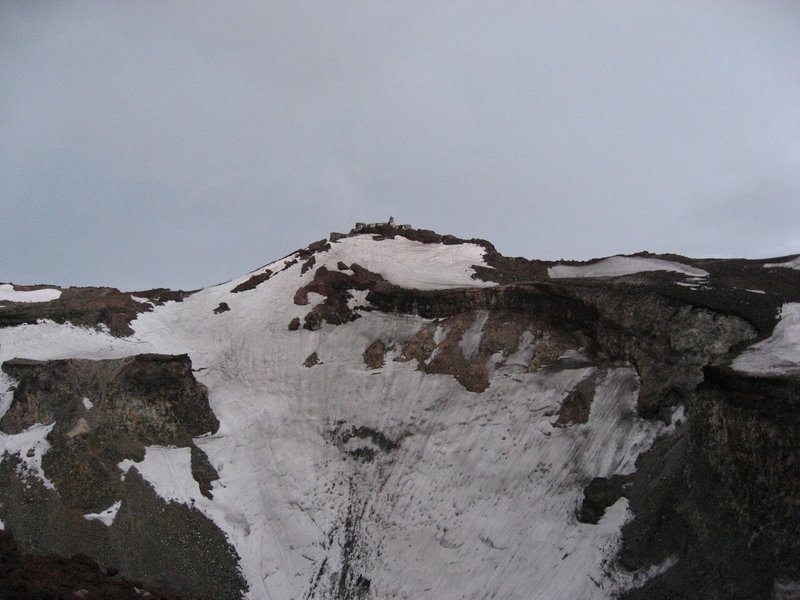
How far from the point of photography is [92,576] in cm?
1506

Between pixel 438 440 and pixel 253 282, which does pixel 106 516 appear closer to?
pixel 438 440

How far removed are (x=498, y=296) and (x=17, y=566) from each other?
68.3 ft

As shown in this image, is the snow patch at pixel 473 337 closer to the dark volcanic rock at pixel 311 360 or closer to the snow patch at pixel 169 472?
the dark volcanic rock at pixel 311 360

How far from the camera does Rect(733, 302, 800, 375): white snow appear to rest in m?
16.7

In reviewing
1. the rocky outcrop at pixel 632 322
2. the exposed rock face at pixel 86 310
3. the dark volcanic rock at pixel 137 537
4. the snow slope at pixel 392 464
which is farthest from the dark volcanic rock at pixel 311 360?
the exposed rock face at pixel 86 310

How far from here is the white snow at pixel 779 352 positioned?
16734mm

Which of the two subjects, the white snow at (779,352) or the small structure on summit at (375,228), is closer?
the white snow at (779,352)

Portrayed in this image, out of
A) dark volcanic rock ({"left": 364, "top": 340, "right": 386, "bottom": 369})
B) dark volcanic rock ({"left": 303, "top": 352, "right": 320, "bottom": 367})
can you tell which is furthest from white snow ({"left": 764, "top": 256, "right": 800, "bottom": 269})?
dark volcanic rock ({"left": 303, "top": 352, "right": 320, "bottom": 367})

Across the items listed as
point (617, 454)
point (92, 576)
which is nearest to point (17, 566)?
point (92, 576)

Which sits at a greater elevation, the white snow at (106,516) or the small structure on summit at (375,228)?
the small structure on summit at (375,228)

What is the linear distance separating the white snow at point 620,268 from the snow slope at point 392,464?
533 centimetres

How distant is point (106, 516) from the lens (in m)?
21.1

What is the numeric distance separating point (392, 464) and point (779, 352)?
1478 centimetres

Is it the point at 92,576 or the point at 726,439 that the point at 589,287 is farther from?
the point at 92,576
